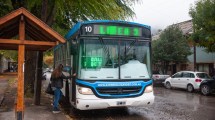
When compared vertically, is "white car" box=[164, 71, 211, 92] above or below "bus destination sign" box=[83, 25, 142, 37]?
below

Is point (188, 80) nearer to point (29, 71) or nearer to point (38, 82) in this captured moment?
point (29, 71)

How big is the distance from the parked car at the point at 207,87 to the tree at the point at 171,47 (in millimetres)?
10178

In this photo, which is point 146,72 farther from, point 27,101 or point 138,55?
point 27,101

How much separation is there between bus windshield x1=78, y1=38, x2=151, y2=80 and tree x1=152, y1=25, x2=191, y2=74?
2021cm

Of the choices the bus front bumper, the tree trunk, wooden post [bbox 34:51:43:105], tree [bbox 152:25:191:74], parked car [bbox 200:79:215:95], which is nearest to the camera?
the bus front bumper

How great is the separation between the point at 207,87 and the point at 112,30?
11.5 meters

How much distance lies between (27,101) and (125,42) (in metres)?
5.49

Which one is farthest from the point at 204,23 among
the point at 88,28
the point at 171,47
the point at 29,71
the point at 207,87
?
the point at 88,28

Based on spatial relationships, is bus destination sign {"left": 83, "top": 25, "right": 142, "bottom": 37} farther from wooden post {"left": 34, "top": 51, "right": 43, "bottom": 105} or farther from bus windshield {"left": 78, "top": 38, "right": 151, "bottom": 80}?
wooden post {"left": 34, "top": 51, "right": 43, "bottom": 105}

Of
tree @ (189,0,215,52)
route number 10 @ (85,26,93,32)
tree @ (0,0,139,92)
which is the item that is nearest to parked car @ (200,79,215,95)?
tree @ (189,0,215,52)

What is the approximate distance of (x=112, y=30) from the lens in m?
9.64

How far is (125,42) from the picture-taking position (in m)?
9.70

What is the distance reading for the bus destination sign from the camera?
9.41 m

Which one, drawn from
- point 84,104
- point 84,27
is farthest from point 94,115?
point 84,27
